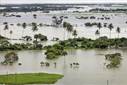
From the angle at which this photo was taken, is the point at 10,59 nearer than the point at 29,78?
No

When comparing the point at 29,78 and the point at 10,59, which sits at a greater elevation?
the point at 10,59

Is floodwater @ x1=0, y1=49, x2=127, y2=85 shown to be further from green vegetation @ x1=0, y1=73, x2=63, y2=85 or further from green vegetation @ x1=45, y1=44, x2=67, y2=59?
green vegetation @ x1=0, y1=73, x2=63, y2=85

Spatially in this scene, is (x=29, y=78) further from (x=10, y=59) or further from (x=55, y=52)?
(x=55, y=52)

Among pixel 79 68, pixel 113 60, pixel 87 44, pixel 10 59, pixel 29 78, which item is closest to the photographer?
pixel 29 78

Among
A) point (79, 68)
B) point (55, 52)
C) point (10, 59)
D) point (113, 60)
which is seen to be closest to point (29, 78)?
point (79, 68)

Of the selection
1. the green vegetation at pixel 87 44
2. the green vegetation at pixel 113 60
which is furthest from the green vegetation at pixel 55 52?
the green vegetation at pixel 113 60

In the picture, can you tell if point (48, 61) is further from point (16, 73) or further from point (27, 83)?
point (27, 83)

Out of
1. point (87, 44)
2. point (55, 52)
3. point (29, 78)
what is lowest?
point (29, 78)

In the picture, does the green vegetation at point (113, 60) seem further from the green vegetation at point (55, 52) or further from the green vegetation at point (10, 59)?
the green vegetation at point (10, 59)
